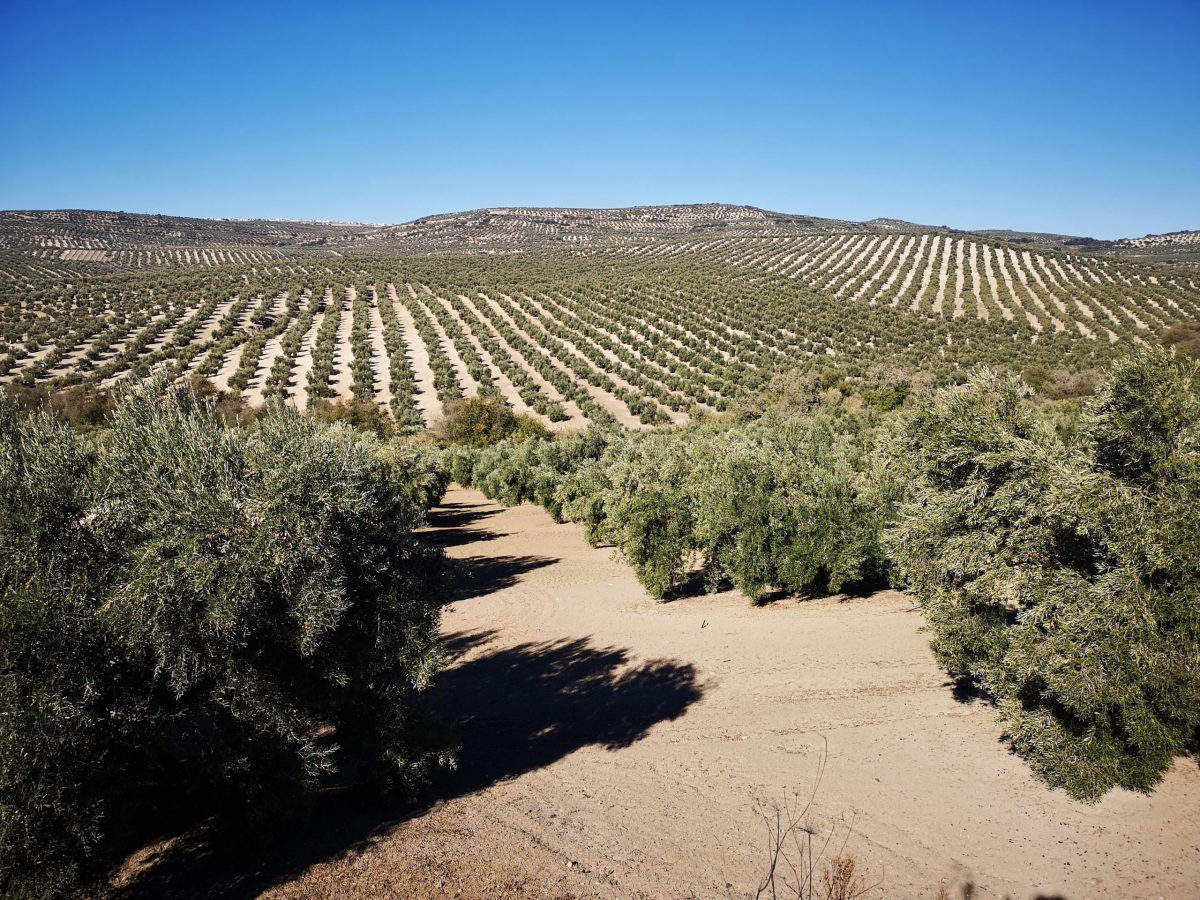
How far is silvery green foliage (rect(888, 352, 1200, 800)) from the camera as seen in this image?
666 centimetres

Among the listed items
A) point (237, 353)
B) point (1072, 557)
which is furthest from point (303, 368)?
point (1072, 557)

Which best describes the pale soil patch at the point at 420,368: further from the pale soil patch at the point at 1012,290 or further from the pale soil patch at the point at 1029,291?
the pale soil patch at the point at 1029,291

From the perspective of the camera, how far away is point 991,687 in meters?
8.18

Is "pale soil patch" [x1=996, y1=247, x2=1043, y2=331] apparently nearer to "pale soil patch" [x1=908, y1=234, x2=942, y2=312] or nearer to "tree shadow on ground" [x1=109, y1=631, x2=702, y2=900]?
"pale soil patch" [x1=908, y1=234, x2=942, y2=312]

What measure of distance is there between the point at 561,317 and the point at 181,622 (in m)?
63.9

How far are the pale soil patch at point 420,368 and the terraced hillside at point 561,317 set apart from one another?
8.8 inches

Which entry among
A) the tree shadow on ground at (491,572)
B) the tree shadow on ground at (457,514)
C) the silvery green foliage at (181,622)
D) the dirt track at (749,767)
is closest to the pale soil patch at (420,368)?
the tree shadow on ground at (457,514)

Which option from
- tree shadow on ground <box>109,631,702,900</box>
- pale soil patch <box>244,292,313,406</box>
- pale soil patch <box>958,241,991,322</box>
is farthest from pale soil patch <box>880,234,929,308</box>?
tree shadow on ground <box>109,631,702,900</box>

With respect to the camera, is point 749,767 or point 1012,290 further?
point 1012,290

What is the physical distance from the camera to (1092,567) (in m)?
7.53

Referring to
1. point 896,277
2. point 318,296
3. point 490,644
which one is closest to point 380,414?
point 490,644

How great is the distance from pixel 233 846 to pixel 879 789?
24.5 ft

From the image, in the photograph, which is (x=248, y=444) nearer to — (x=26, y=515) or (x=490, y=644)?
(x=26, y=515)

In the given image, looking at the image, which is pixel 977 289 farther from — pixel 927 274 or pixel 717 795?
pixel 717 795
